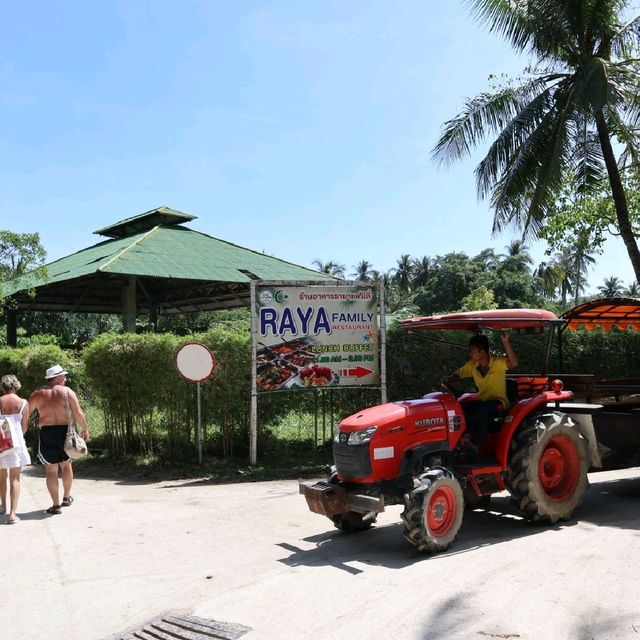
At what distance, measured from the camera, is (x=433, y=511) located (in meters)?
6.11

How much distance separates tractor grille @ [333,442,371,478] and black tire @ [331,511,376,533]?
0.73 m

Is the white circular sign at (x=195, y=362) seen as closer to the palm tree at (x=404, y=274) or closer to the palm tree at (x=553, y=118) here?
the palm tree at (x=553, y=118)

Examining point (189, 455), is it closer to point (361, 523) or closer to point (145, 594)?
point (361, 523)

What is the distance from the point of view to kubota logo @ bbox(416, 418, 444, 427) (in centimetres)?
645

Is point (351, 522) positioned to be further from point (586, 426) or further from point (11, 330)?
point (11, 330)

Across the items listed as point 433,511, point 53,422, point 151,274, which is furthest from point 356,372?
point 151,274

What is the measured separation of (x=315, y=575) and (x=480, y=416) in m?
2.43

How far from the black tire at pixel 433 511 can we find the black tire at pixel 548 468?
86 cm

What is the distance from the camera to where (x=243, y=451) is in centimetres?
1200

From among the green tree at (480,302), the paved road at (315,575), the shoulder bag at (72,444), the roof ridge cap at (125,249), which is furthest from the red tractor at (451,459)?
the green tree at (480,302)

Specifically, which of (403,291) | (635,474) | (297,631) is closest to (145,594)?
(297,631)

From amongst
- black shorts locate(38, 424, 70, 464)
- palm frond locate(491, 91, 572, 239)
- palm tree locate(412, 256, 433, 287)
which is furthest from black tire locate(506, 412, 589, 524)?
palm tree locate(412, 256, 433, 287)

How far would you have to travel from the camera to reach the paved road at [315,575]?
15.1 ft

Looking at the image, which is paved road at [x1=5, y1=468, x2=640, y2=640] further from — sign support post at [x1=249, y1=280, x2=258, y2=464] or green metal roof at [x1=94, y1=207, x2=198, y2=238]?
green metal roof at [x1=94, y1=207, x2=198, y2=238]
